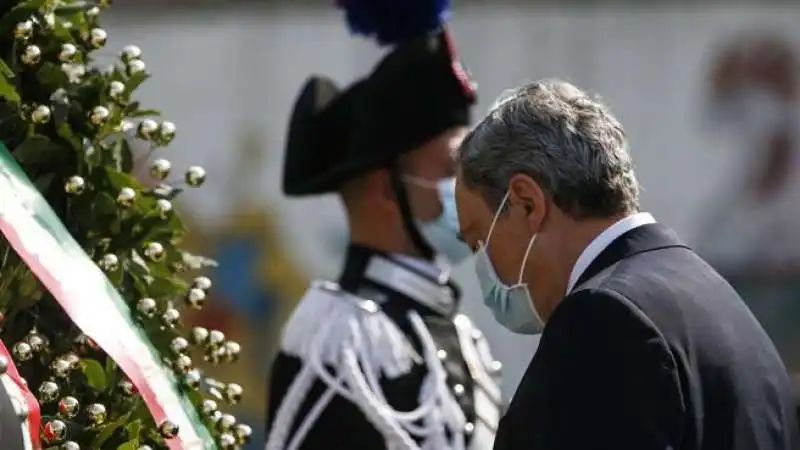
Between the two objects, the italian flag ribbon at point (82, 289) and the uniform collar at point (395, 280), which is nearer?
the italian flag ribbon at point (82, 289)

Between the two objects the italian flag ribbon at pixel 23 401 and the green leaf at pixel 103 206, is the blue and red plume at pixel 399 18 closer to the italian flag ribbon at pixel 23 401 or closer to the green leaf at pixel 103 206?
the green leaf at pixel 103 206

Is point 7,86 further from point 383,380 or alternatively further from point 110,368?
point 383,380

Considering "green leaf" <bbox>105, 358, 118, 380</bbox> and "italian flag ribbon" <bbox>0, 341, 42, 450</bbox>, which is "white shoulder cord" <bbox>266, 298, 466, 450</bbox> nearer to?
"green leaf" <bbox>105, 358, 118, 380</bbox>

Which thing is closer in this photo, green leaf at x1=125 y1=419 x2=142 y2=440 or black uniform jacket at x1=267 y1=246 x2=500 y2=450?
green leaf at x1=125 y1=419 x2=142 y2=440

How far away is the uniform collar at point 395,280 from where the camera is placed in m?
3.29

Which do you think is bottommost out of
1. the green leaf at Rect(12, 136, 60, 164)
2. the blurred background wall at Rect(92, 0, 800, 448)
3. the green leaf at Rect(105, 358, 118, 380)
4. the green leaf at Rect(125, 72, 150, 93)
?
the blurred background wall at Rect(92, 0, 800, 448)

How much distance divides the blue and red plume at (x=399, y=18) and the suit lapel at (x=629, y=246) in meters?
1.43

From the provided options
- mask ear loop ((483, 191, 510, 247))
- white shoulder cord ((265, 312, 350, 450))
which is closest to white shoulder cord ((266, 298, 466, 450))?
white shoulder cord ((265, 312, 350, 450))

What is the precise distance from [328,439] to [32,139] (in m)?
1.08

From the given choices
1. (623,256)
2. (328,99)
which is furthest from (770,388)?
(328,99)

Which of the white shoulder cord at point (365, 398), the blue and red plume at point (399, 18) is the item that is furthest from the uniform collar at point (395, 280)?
the blue and red plume at point (399, 18)

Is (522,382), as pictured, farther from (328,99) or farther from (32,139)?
(328,99)

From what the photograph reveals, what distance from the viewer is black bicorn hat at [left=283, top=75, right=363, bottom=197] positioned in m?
3.44

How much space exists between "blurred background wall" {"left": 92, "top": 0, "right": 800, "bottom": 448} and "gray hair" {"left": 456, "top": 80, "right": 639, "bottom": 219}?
5.45 metres
